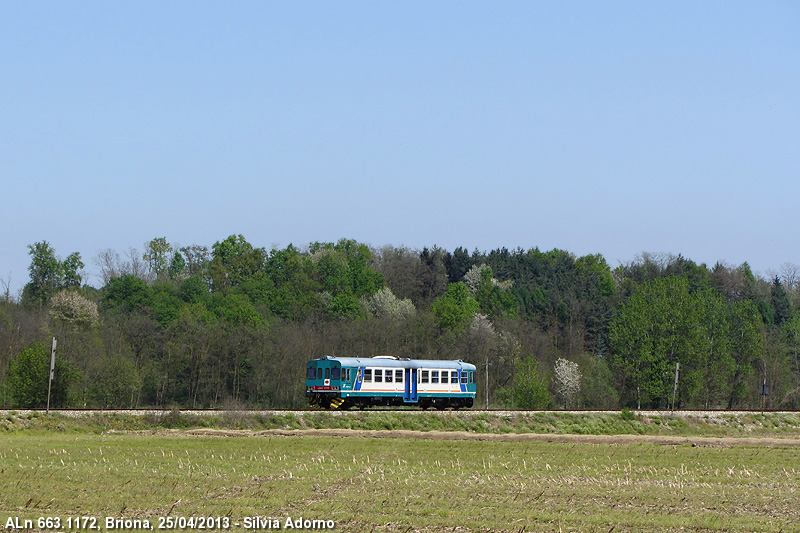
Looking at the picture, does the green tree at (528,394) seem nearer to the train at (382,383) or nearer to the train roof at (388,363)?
the train at (382,383)

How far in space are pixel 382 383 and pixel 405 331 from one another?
51.4 m

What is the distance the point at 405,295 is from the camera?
143875 millimetres

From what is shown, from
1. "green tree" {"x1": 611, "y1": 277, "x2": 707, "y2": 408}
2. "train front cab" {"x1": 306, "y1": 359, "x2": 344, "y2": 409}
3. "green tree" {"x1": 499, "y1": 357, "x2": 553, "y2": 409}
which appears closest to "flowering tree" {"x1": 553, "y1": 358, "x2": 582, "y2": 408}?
"green tree" {"x1": 611, "y1": 277, "x2": 707, "y2": 408}

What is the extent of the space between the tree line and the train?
546 cm

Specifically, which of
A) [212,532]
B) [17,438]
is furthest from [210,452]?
[212,532]

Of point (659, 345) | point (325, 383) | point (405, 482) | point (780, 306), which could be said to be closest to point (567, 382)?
point (659, 345)

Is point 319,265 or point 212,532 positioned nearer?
point 212,532

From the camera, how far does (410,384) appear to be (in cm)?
5628

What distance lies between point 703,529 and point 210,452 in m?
20.4

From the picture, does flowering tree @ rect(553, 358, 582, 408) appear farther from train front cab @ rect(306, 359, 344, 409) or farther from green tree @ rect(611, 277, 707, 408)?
train front cab @ rect(306, 359, 344, 409)

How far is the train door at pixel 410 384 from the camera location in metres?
56.2

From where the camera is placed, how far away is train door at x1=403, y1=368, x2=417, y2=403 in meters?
56.2

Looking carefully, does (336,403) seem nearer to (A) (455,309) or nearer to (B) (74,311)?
(A) (455,309)

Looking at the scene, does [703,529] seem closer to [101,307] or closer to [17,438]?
[17,438]
